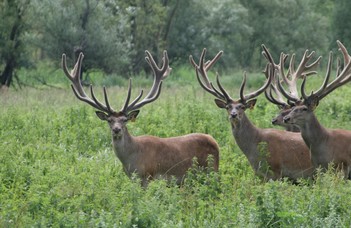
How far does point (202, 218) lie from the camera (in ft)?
29.3

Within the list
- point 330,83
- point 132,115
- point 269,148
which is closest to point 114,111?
point 132,115

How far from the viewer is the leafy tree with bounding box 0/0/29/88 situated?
26.7 meters

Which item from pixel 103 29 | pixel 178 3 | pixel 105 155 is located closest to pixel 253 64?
pixel 178 3

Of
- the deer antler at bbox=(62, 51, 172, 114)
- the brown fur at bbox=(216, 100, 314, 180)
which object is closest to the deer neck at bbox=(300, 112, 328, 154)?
the brown fur at bbox=(216, 100, 314, 180)

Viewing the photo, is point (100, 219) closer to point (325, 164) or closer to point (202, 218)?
point (202, 218)

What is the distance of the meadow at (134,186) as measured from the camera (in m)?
8.51

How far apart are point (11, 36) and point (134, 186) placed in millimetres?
19206

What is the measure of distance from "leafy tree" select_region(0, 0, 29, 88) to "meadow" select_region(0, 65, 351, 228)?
1036 cm

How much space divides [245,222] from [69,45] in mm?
21784

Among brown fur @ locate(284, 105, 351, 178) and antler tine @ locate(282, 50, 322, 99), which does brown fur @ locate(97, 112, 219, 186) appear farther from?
antler tine @ locate(282, 50, 322, 99)

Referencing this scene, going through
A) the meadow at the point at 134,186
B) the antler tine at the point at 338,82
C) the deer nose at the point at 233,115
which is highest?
the antler tine at the point at 338,82

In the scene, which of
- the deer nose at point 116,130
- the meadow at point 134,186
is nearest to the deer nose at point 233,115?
the meadow at point 134,186

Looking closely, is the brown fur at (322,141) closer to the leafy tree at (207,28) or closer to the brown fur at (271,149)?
the brown fur at (271,149)

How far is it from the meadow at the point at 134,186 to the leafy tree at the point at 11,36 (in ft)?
A: 34.0
